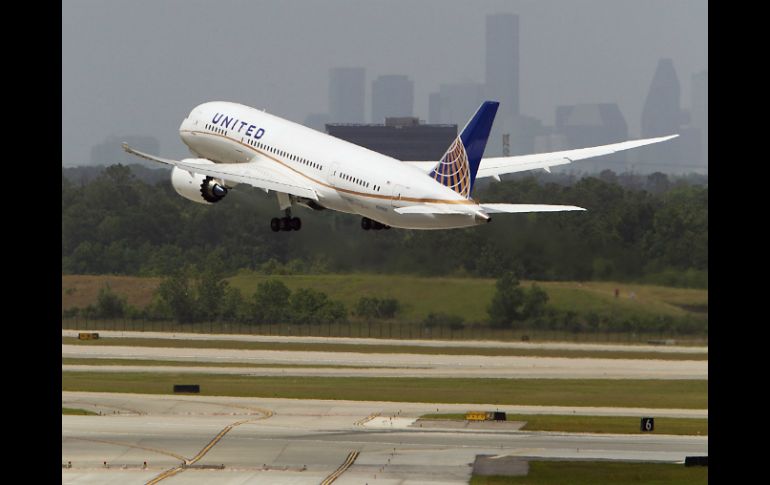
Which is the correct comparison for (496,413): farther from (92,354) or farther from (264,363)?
(92,354)

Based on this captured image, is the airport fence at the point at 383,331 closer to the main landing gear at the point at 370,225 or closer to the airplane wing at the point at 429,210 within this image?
the main landing gear at the point at 370,225

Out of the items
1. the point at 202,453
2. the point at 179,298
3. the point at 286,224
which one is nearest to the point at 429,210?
the point at 202,453

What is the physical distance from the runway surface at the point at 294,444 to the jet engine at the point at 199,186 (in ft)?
46.8

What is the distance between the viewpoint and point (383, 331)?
144875 millimetres

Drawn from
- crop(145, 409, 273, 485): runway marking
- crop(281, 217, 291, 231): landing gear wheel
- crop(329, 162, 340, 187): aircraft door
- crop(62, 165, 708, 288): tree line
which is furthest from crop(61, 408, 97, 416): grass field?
crop(329, 162, 340, 187): aircraft door

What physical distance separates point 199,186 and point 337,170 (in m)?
11.9

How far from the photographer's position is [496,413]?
85.8m

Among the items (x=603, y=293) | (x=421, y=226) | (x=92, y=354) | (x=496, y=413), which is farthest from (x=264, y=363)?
(x=421, y=226)

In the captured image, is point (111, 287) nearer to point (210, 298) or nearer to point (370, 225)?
point (210, 298)

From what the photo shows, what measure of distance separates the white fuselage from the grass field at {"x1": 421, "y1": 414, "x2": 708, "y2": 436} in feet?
57.6

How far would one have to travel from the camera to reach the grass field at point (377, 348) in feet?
410

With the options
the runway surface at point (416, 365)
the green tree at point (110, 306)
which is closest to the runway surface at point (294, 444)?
the runway surface at point (416, 365)

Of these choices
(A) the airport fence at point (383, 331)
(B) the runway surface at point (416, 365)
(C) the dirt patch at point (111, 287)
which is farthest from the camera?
(C) the dirt patch at point (111, 287)
